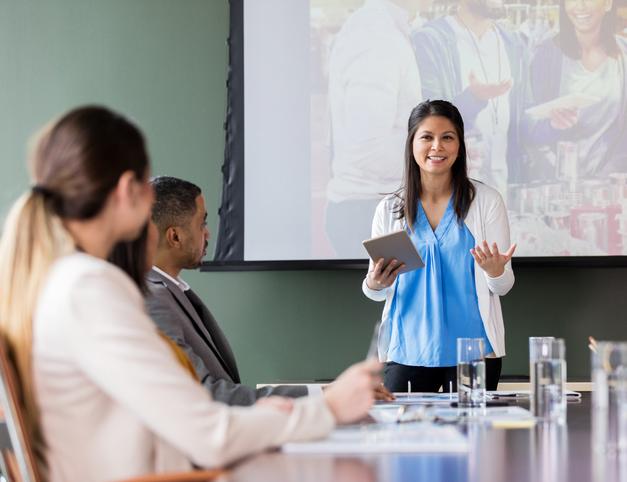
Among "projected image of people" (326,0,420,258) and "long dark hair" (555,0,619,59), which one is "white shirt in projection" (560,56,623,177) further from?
"projected image of people" (326,0,420,258)

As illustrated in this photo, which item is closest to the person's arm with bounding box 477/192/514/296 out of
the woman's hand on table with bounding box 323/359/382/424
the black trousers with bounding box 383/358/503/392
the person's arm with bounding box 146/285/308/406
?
the black trousers with bounding box 383/358/503/392

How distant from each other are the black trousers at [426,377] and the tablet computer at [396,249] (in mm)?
389

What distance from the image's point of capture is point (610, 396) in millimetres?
1728

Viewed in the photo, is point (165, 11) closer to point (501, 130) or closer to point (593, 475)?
point (501, 130)

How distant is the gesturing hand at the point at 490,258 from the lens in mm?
3215

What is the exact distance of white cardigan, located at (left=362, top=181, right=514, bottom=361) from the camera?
3.33m

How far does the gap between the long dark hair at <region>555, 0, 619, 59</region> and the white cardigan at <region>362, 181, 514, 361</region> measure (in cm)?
108

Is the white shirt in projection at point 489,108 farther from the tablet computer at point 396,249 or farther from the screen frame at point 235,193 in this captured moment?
the tablet computer at point 396,249

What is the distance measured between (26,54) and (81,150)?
3277mm

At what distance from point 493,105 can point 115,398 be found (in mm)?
3178

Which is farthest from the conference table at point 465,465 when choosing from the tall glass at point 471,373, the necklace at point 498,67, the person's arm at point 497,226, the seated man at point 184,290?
the necklace at point 498,67

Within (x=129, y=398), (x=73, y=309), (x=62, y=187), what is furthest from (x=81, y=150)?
(x=129, y=398)

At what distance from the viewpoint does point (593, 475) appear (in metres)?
1.42

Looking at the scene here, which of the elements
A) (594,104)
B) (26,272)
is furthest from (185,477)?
(594,104)
